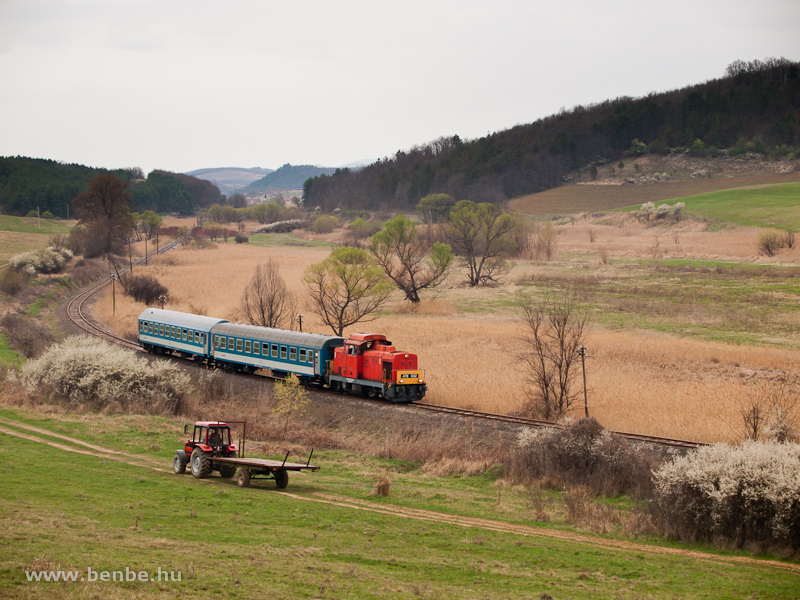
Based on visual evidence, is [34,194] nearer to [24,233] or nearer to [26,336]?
[24,233]

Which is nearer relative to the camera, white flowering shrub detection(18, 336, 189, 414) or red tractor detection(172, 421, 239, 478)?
red tractor detection(172, 421, 239, 478)

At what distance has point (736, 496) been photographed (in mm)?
17297

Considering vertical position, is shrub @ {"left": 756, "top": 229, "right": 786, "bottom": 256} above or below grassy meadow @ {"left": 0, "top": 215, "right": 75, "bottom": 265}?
below

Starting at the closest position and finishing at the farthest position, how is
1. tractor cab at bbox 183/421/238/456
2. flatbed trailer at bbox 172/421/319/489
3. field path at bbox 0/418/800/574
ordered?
field path at bbox 0/418/800/574 < flatbed trailer at bbox 172/421/319/489 < tractor cab at bbox 183/421/238/456

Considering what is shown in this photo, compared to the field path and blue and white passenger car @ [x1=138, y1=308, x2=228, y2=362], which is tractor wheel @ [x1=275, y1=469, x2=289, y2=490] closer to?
the field path

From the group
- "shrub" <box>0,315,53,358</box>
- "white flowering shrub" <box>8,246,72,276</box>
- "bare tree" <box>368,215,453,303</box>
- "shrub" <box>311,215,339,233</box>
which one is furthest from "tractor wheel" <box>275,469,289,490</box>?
"shrub" <box>311,215,339,233</box>

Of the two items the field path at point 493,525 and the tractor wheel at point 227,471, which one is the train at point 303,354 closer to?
the tractor wheel at point 227,471

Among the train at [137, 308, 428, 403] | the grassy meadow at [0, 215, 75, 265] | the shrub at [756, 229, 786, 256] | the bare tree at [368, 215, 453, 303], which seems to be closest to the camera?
the train at [137, 308, 428, 403]

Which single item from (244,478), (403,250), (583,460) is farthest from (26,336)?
(583,460)

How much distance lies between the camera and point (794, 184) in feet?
470

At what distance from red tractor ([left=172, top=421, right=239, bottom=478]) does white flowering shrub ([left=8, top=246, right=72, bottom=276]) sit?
7533cm

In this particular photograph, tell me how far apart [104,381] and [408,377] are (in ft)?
50.2

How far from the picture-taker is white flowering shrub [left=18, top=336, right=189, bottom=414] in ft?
111

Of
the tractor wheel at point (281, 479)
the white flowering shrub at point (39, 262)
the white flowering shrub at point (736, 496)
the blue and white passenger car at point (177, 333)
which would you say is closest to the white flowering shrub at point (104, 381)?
the blue and white passenger car at point (177, 333)
